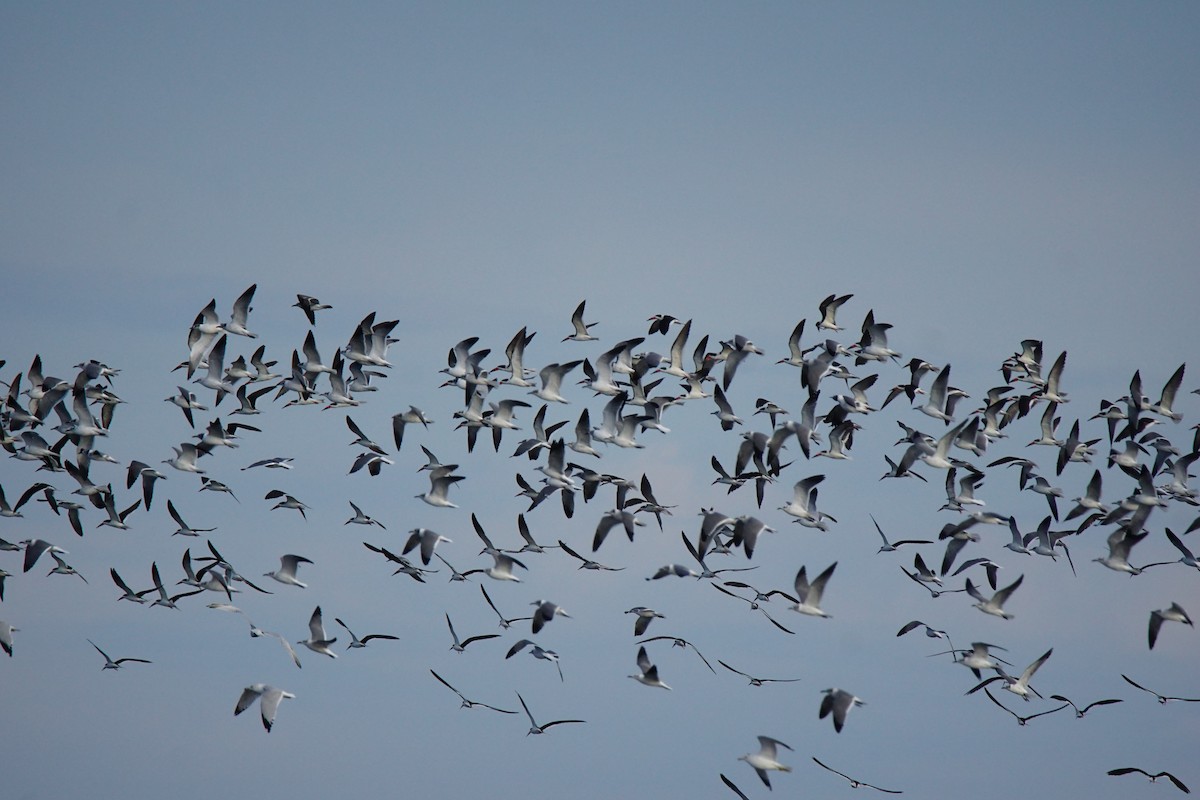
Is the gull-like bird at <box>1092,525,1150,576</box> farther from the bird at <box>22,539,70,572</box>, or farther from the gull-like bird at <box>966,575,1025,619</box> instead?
the bird at <box>22,539,70,572</box>

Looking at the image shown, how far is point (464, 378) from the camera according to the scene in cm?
5244

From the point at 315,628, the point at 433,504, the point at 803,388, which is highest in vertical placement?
the point at 803,388

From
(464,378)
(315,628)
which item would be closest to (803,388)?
(464,378)

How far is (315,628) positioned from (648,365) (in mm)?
12074

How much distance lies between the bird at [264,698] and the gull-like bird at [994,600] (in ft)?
62.3

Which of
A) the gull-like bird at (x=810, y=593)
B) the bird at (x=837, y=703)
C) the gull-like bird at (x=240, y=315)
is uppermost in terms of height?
the gull-like bird at (x=240, y=315)

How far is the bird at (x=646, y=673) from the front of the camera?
44875 mm

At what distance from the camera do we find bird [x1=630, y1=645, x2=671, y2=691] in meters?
44.9

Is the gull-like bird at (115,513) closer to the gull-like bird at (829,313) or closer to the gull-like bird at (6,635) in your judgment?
the gull-like bird at (6,635)

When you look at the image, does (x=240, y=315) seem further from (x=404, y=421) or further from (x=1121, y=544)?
(x=1121, y=544)

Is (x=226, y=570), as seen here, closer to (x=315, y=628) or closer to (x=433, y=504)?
(x=315, y=628)

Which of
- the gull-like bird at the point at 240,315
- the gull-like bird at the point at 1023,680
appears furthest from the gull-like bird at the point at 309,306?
the gull-like bird at the point at 1023,680

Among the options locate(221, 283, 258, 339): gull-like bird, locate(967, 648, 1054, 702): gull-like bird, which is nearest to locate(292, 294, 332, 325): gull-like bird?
locate(221, 283, 258, 339): gull-like bird

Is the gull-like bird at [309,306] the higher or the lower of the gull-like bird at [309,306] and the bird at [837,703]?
the higher
